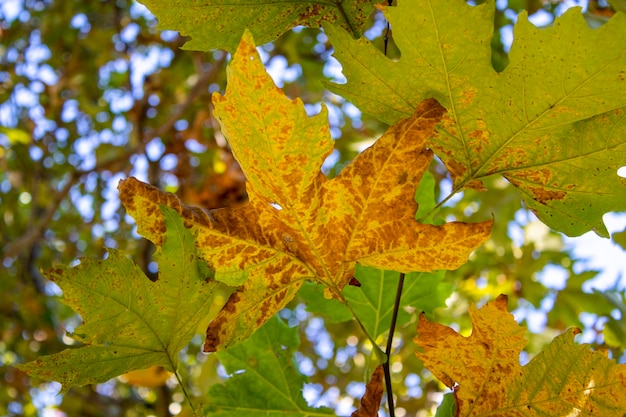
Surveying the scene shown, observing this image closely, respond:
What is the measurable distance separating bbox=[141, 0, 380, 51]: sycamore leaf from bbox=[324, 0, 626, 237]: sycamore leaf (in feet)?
0.45

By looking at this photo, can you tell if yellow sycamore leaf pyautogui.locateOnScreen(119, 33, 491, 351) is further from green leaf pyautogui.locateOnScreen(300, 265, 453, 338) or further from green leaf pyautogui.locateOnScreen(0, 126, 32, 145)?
green leaf pyautogui.locateOnScreen(0, 126, 32, 145)

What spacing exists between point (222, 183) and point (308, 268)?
1.96 meters

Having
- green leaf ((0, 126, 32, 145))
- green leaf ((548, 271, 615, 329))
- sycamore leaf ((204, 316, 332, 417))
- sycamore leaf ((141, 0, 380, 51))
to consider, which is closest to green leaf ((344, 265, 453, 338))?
sycamore leaf ((204, 316, 332, 417))

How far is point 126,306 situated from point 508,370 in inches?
17.9

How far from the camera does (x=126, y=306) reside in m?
0.71

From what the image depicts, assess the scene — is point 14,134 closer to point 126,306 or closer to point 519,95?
point 126,306

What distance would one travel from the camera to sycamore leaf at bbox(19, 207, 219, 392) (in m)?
0.68

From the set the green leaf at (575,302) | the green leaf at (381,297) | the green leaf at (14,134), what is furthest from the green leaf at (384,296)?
the green leaf at (14,134)

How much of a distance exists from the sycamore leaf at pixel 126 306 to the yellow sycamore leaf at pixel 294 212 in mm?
21

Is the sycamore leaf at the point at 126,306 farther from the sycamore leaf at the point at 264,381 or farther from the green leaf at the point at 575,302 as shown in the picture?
the green leaf at the point at 575,302

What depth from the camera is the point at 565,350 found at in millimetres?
718

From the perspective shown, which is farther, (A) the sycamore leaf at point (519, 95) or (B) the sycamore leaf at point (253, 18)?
(B) the sycamore leaf at point (253, 18)

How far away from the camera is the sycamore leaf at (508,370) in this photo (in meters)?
0.70

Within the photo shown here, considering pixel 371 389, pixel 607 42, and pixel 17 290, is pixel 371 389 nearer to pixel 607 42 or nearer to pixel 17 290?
pixel 607 42
